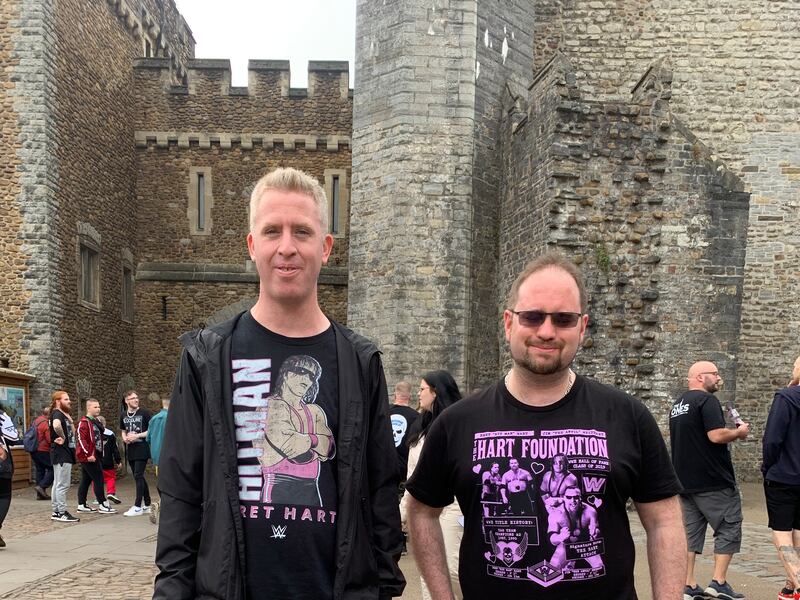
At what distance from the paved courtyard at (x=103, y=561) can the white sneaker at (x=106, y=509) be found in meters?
0.40

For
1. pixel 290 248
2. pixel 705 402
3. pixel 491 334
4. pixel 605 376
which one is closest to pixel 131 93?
pixel 491 334

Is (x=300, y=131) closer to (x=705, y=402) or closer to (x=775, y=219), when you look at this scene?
(x=775, y=219)

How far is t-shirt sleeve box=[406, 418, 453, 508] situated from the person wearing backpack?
10444 mm

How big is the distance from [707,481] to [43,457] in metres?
9.86

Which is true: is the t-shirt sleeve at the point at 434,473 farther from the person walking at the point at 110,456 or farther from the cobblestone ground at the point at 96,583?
the person walking at the point at 110,456

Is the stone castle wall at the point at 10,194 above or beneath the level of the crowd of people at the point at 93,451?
above

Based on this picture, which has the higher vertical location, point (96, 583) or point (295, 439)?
point (295, 439)

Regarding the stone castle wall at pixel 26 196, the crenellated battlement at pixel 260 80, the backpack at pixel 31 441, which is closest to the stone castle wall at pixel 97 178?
the stone castle wall at pixel 26 196

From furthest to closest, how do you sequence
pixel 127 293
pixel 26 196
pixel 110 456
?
1. pixel 127 293
2. pixel 26 196
3. pixel 110 456

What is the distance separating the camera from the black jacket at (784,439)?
18.5ft

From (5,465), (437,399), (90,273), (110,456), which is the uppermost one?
(90,273)

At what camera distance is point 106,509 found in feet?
35.4

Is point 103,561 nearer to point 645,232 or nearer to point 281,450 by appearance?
point 281,450

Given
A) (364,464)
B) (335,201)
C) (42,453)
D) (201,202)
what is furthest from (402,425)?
(201,202)
